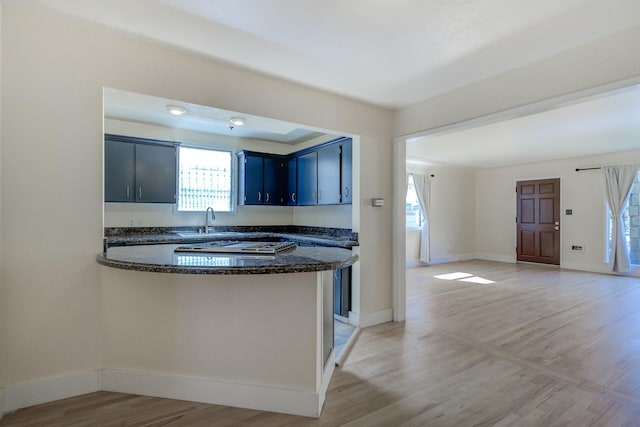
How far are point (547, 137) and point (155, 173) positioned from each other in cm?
616

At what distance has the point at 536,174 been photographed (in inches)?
314

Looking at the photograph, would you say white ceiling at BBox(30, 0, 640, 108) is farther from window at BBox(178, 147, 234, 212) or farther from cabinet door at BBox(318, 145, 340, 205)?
window at BBox(178, 147, 234, 212)

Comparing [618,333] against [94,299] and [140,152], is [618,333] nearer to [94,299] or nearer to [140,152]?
[94,299]

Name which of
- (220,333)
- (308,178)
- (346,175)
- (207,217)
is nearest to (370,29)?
(346,175)

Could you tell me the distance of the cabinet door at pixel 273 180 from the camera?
16.8 ft

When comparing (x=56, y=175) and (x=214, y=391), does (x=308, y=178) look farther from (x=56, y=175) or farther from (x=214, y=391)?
(x=214, y=391)

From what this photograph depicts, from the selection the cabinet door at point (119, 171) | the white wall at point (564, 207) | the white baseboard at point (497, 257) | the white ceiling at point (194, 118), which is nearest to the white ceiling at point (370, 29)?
the white ceiling at point (194, 118)

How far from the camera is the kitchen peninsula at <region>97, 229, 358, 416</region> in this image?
2004 mm

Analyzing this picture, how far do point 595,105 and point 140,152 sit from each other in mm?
5601

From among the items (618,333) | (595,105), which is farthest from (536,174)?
(618,333)

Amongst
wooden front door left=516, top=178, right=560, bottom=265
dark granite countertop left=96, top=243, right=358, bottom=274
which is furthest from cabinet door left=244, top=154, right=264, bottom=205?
wooden front door left=516, top=178, right=560, bottom=265

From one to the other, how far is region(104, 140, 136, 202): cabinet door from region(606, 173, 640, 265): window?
894 centimetres

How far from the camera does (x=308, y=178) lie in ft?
15.6

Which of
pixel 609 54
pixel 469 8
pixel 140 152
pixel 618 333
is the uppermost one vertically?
pixel 469 8
